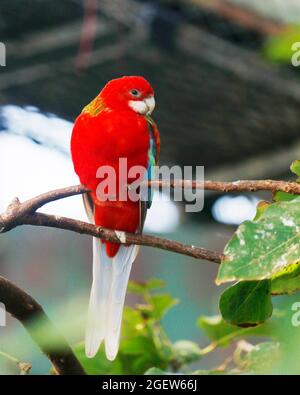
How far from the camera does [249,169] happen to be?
1266 millimetres

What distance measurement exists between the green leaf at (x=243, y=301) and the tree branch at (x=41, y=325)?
0.34 feet

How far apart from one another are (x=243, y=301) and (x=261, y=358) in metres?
0.13

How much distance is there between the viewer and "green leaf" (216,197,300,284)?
0.38m

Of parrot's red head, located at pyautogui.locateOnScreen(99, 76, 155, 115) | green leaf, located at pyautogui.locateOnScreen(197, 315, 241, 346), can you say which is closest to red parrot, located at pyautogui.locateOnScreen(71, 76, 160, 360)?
parrot's red head, located at pyautogui.locateOnScreen(99, 76, 155, 115)

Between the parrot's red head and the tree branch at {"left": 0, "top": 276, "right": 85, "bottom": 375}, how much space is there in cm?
17

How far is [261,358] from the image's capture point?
1.86 ft

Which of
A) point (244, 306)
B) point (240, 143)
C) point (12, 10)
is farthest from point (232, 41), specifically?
point (244, 306)

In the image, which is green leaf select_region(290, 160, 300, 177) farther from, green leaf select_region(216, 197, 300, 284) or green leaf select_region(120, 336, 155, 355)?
green leaf select_region(120, 336, 155, 355)

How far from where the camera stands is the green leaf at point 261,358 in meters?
0.55

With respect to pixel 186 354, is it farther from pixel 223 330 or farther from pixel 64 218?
pixel 64 218

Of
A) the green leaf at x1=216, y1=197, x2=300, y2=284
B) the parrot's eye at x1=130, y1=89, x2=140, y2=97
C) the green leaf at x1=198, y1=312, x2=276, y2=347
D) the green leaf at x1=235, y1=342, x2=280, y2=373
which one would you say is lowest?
the green leaf at x1=216, y1=197, x2=300, y2=284

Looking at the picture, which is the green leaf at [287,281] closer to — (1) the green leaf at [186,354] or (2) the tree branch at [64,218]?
(2) the tree branch at [64,218]

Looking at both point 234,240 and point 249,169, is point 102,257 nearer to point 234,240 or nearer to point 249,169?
point 234,240
